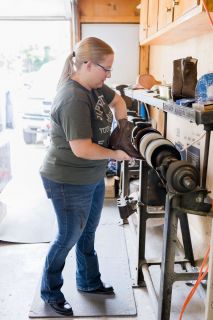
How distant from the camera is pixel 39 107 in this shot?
6.16 metres

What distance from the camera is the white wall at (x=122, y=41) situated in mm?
3908

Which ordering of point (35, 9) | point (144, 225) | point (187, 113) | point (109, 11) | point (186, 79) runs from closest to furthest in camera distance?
1. point (187, 113)
2. point (186, 79)
3. point (144, 225)
4. point (109, 11)
5. point (35, 9)

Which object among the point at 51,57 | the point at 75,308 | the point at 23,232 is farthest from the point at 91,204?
the point at 51,57

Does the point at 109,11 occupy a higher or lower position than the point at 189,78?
higher

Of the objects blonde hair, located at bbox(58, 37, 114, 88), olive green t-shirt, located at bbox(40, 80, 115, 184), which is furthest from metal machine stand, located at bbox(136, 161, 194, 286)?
blonde hair, located at bbox(58, 37, 114, 88)

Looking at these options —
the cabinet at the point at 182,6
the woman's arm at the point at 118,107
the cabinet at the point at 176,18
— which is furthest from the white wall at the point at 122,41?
the woman's arm at the point at 118,107

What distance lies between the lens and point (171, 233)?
1.22 meters

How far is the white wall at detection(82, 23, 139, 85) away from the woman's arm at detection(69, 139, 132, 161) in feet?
8.73

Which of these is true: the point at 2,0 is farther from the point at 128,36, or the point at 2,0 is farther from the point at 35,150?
the point at 35,150

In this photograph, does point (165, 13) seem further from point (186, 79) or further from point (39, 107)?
point (39, 107)

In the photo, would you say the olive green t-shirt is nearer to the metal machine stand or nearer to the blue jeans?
the blue jeans

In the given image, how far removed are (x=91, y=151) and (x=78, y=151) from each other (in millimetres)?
59

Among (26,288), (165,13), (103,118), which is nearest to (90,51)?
(103,118)

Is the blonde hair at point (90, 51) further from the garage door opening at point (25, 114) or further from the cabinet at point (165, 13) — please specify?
the garage door opening at point (25, 114)
